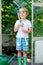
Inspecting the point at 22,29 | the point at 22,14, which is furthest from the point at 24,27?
the point at 22,14

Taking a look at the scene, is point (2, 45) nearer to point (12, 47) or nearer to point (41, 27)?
point (12, 47)

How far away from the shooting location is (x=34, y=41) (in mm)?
5324

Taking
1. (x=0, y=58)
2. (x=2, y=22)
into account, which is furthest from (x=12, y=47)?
(x=0, y=58)

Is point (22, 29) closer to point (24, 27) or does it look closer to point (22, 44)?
point (24, 27)

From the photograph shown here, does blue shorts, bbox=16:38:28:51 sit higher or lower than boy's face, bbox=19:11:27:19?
lower

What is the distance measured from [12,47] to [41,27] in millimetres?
779

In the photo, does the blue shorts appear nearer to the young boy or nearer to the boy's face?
the young boy

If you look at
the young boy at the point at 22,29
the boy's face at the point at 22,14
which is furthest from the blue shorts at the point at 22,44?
the boy's face at the point at 22,14

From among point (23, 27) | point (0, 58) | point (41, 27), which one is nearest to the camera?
point (0, 58)

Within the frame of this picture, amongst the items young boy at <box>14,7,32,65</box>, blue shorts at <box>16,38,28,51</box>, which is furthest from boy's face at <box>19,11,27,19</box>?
blue shorts at <box>16,38,28,51</box>

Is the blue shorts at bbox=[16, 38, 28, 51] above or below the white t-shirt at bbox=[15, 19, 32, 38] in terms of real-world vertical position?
below

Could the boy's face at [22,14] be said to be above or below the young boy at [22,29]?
above

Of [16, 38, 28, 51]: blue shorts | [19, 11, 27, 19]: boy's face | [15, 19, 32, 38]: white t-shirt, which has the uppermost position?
[19, 11, 27, 19]: boy's face

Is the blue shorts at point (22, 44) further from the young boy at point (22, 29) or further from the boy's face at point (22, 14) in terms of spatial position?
the boy's face at point (22, 14)
